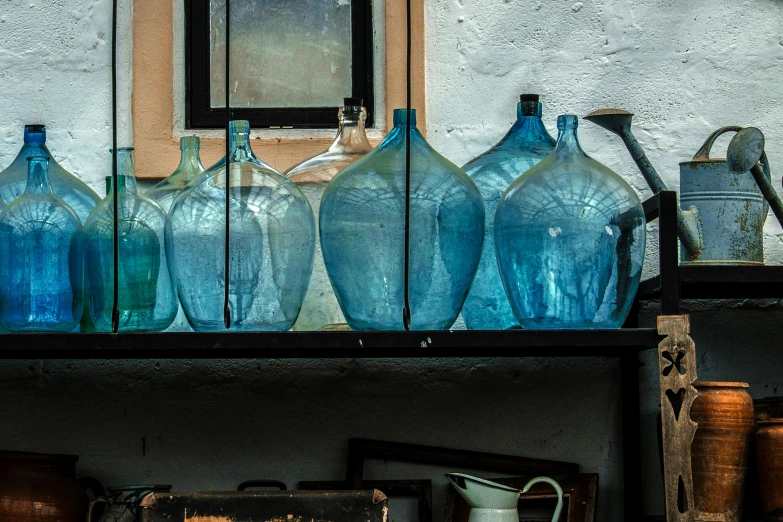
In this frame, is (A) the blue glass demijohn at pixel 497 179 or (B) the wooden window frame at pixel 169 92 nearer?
(A) the blue glass demijohn at pixel 497 179

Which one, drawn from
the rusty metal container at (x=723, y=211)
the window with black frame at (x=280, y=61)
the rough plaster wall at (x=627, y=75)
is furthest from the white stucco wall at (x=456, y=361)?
the rusty metal container at (x=723, y=211)

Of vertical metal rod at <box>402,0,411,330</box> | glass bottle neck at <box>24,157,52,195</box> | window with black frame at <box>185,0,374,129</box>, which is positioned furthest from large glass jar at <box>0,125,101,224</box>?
vertical metal rod at <box>402,0,411,330</box>

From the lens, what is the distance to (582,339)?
153 centimetres

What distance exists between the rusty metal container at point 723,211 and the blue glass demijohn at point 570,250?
0.15 m

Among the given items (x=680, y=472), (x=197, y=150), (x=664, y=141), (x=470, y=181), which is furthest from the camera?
(x=664, y=141)

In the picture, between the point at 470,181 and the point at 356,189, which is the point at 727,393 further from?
the point at 356,189

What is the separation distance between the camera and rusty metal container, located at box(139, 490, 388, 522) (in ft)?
5.22

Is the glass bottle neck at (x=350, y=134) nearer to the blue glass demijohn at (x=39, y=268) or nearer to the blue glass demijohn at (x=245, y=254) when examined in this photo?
the blue glass demijohn at (x=245, y=254)

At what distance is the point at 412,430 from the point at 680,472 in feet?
1.69

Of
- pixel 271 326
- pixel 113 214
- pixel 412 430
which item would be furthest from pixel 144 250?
pixel 412 430

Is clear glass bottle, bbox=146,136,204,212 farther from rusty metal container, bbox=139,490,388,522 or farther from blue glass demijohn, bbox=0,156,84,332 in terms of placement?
rusty metal container, bbox=139,490,388,522

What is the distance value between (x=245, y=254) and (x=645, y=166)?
573mm

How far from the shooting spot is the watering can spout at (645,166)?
1670mm

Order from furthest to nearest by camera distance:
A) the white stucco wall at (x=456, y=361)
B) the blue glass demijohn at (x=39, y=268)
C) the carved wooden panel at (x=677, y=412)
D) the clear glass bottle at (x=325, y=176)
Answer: the white stucco wall at (x=456, y=361) < the clear glass bottle at (x=325, y=176) < the blue glass demijohn at (x=39, y=268) < the carved wooden panel at (x=677, y=412)
